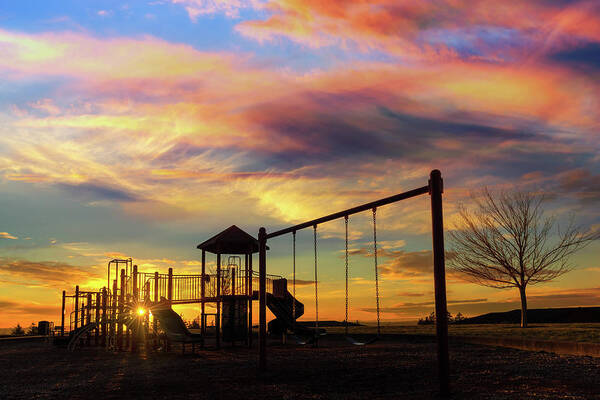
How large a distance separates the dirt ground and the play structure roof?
7532 millimetres

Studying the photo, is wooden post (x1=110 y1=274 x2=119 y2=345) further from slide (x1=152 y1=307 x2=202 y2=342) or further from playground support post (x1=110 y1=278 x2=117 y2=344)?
slide (x1=152 y1=307 x2=202 y2=342)

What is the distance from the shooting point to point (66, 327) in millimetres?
33906

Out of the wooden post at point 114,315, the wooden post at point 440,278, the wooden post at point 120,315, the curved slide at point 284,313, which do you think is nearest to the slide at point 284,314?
the curved slide at point 284,313

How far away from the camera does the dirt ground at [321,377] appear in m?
10.7

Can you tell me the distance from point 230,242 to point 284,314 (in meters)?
4.64

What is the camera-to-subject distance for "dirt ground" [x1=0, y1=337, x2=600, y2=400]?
421 inches

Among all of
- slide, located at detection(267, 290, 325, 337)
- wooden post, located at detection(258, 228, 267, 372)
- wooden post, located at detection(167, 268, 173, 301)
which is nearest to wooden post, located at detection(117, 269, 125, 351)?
wooden post, located at detection(167, 268, 173, 301)

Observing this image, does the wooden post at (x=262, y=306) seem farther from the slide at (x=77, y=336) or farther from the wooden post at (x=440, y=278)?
the slide at (x=77, y=336)

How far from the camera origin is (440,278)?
9711 mm

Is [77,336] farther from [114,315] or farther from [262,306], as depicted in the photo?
[262,306]

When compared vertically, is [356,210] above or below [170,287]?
above

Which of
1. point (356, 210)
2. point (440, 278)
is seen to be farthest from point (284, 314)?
point (440, 278)

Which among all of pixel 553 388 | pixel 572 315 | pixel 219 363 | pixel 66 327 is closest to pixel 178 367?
pixel 219 363

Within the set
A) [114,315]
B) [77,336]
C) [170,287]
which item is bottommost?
[77,336]
